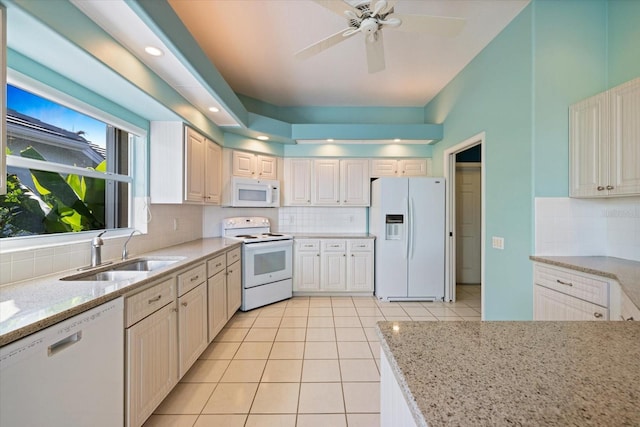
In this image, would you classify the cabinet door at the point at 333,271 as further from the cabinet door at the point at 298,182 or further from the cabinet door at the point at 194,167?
the cabinet door at the point at 194,167

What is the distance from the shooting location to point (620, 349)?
70 centimetres

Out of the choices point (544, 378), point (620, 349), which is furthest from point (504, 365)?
point (620, 349)

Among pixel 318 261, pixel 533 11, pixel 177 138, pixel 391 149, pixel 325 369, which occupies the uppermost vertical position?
pixel 533 11

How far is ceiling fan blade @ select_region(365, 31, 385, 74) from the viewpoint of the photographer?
193 cm

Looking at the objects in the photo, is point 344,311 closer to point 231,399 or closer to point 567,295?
point 231,399

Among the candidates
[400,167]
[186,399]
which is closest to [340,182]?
[400,167]

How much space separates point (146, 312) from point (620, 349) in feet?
6.53

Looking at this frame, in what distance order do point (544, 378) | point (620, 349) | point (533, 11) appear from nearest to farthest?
point (544, 378) → point (620, 349) → point (533, 11)

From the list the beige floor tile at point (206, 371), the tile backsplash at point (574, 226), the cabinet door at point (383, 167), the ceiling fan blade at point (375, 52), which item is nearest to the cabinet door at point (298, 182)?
the cabinet door at point (383, 167)

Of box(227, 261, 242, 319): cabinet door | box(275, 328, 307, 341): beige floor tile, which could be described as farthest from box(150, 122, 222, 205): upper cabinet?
box(275, 328, 307, 341): beige floor tile

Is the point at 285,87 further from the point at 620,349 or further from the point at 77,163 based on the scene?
the point at 620,349

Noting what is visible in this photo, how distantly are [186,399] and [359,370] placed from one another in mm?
1295

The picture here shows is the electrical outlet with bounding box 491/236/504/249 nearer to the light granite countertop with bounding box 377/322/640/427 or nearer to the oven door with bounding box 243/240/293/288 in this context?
the light granite countertop with bounding box 377/322/640/427

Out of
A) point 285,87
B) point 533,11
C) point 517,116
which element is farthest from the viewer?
point 285,87
